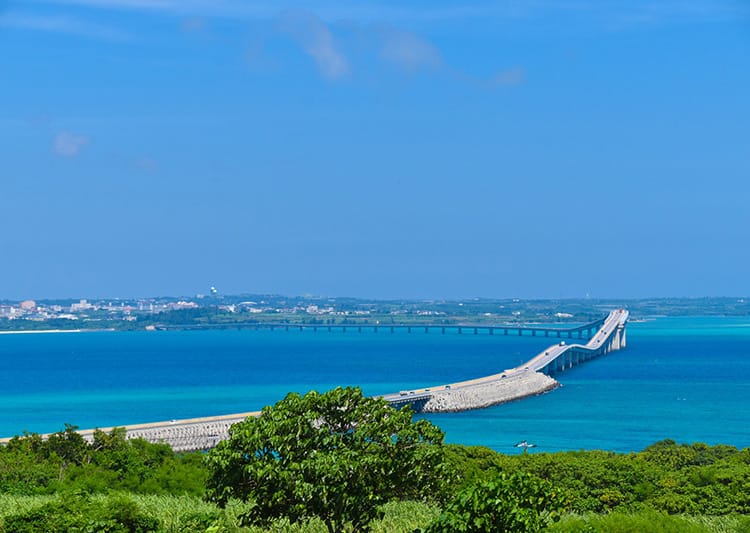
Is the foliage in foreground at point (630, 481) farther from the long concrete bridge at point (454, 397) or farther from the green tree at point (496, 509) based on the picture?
the green tree at point (496, 509)

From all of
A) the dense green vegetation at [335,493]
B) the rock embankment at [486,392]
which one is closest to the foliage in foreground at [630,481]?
the dense green vegetation at [335,493]

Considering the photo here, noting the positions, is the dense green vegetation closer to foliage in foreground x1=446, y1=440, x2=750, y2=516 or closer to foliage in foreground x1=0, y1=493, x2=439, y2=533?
foliage in foreground x1=0, y1=493, x2=439, y2=533

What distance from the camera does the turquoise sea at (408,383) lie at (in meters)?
55.7

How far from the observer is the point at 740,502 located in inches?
864

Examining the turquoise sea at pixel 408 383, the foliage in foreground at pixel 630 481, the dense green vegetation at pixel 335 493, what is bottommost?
the turquoise sea at pixel 408 383

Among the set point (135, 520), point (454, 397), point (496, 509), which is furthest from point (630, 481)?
point (454, 397)

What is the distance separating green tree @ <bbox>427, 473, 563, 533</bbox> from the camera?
10250 mm

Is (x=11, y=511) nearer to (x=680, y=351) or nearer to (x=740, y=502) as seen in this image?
(x=740, y=502)

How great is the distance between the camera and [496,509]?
33.7 ft

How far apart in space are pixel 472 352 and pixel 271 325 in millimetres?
72005

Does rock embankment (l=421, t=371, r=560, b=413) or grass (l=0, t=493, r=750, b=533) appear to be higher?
grass (l=0, t=493, r=750, b=533)

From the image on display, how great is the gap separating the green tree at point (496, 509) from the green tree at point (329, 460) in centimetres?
198

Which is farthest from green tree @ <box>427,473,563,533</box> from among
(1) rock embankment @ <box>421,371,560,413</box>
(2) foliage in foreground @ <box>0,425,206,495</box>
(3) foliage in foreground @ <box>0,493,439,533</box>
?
(1) rock embankment @ <box>421,371,560,413</box>

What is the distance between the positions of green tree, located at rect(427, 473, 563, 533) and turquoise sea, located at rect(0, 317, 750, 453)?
122 ft
